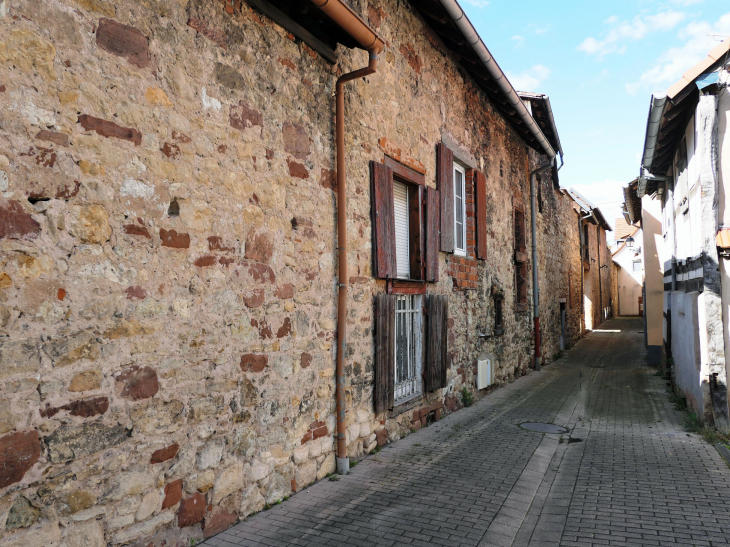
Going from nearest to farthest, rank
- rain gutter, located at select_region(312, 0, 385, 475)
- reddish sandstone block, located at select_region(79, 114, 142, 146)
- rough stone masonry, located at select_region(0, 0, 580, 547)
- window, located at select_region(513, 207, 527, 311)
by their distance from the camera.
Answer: rough stone masonry, located at select_region(0, 0, 580, 547) → reddish sandstone block, located at select_region(79, 114, 142, 146) → rain gutter, located at select_region(312, 0, 385, 475) → window, located at select_region(513, 207, 527, 311)

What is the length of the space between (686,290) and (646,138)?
231 centimetres

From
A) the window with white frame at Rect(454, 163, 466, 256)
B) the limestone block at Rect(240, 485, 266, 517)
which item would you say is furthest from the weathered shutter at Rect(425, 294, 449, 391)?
the limestone block at Rect(240, 485, 266, 517)

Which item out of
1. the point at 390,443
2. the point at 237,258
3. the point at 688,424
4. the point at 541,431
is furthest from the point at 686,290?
the point at 237,258

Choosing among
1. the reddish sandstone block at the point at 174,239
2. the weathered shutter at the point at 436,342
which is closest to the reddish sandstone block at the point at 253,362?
the reddish sandstone block at the point at 174,239

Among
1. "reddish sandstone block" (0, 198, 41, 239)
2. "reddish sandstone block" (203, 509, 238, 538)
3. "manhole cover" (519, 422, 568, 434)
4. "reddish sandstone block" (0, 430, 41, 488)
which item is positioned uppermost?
"reddish sandstone block" (0, 198, 41, 239)

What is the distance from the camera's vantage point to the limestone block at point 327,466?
4.55 m

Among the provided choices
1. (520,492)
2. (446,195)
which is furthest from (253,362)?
(446,195)

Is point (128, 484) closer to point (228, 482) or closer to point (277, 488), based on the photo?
point (228, 482)

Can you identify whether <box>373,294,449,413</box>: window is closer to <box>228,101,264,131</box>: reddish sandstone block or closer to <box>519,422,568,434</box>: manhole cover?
<box>519,422,568,434</box>: manhole cover

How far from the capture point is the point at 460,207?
8.53 m

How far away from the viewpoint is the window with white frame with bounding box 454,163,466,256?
8414 millimetres

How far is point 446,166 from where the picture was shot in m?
7.43

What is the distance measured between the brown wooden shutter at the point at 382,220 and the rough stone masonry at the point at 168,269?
0.35 ft

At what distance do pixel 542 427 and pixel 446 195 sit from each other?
332 cm
